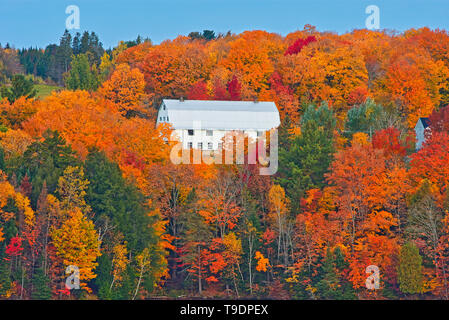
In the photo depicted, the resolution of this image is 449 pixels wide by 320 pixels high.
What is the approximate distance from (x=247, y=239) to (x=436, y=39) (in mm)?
59012

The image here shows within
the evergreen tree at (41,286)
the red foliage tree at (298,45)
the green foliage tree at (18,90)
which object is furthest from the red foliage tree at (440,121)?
the green foliage tree at (18,90)

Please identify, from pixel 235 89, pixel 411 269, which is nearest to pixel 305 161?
pixel 411 269

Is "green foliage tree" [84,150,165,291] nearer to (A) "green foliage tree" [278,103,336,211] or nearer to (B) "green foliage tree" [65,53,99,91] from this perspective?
(A) "green foliage tree" [278,103,336,211]

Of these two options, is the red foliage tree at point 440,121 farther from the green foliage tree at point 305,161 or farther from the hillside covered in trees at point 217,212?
the green foliage tree at point 305,161

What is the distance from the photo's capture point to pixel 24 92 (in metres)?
113

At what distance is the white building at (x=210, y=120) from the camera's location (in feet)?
365

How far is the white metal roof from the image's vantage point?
11138 cm

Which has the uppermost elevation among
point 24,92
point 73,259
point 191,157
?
point 24,92

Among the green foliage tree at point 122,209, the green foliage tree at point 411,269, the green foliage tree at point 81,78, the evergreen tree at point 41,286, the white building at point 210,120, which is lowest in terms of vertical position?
the evergreen tree at point 41,286

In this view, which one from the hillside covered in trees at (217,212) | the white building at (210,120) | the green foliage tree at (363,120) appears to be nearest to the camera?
the hillside covered in trees at (217,212)

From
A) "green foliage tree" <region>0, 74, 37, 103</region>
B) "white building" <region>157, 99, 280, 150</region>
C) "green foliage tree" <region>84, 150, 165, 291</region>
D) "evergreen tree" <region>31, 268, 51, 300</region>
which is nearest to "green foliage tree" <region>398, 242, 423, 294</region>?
"green foliage tree" <region>84, 150, 165, 291</region>

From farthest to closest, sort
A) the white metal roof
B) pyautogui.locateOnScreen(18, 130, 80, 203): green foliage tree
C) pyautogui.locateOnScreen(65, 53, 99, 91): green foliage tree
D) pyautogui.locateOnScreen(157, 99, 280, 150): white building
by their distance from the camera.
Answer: pyautogui.locateOnScreen(65, 53, 99, 91): green foliage tree < the white metal roof < pyautogui.locateOnScreen(157, 99, 280, 150): white building < pyautogui.locateOnScreen(18, 130, 80, 203): green foliage tree
